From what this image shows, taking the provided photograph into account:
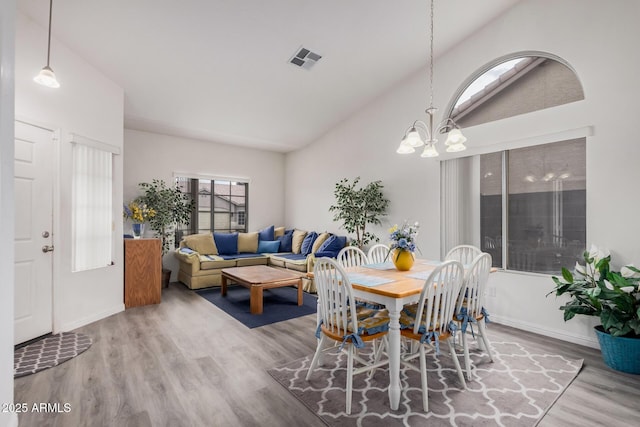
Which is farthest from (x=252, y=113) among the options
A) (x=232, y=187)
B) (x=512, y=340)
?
(x=512, y=340)

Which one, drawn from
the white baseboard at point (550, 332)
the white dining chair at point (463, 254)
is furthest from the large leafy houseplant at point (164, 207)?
the white baseboard at point (550, 332)

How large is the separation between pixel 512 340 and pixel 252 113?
4903mm

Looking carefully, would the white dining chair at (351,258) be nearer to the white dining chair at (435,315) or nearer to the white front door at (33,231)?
the white dining chair at (435,315)

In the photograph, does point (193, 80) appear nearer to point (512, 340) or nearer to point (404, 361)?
point (404, 361)

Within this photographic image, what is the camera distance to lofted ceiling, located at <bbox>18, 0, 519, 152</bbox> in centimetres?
317

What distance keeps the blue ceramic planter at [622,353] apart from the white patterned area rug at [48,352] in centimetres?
463

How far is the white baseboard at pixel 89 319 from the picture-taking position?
334 cm

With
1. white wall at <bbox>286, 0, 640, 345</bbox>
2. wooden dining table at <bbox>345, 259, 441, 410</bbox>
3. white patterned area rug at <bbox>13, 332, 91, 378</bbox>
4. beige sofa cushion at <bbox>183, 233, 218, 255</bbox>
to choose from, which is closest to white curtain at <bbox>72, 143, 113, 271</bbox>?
white patterned area rug at <bbox>13, 332, 91, 378</bbox>

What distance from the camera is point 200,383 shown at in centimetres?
235

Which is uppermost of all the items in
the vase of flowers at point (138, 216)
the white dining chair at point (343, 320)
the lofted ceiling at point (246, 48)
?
the lofted ceiling at point (246, 48)

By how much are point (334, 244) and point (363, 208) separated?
2.85 ft

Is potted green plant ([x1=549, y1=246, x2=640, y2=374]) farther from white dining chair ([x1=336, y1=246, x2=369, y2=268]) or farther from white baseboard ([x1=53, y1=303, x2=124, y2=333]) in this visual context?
white baseboard ([x1=53, y1=303, x2=124, y2=333])

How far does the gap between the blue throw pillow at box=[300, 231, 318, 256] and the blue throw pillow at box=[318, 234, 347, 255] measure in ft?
1.53

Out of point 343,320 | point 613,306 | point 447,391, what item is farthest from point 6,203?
point 613,306
